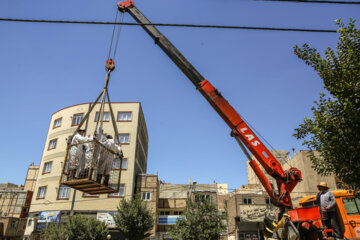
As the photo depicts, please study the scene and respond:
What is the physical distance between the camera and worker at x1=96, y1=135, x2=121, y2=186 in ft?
28.3

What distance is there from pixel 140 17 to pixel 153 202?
87.7 ft

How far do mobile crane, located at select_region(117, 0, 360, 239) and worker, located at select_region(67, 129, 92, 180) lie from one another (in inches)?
170

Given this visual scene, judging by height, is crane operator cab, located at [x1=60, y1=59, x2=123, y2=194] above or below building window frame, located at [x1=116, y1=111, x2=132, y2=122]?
below

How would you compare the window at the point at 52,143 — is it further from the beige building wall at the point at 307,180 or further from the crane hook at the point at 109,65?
the beige building wall at the point at 307,180

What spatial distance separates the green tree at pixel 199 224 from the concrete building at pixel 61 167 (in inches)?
373

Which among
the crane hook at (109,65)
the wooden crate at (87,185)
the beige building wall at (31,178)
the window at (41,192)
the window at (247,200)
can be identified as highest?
the beige building wall at (31,178)

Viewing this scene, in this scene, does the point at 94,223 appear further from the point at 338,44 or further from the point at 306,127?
the point at 338,44

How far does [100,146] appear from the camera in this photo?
27.7ft

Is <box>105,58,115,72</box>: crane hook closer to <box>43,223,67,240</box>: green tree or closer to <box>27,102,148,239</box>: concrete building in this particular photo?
<box>27,102,148,239</box>: concrete building

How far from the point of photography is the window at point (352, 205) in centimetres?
800

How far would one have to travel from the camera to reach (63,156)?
3684cm

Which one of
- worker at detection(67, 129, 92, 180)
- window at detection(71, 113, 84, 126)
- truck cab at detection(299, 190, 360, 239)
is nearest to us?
truck cab at detection(299, 190, 360, 239)

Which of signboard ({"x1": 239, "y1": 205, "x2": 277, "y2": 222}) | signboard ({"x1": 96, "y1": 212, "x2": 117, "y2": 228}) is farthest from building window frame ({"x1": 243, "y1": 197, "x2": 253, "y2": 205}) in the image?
signboard ({"x1": 96, "y1": 212, "x2": 117, "y2": 228})

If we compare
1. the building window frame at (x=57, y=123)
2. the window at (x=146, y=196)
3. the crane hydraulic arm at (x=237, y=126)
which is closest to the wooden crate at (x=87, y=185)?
the crane hydraulic arm at (x=237, y=126)
